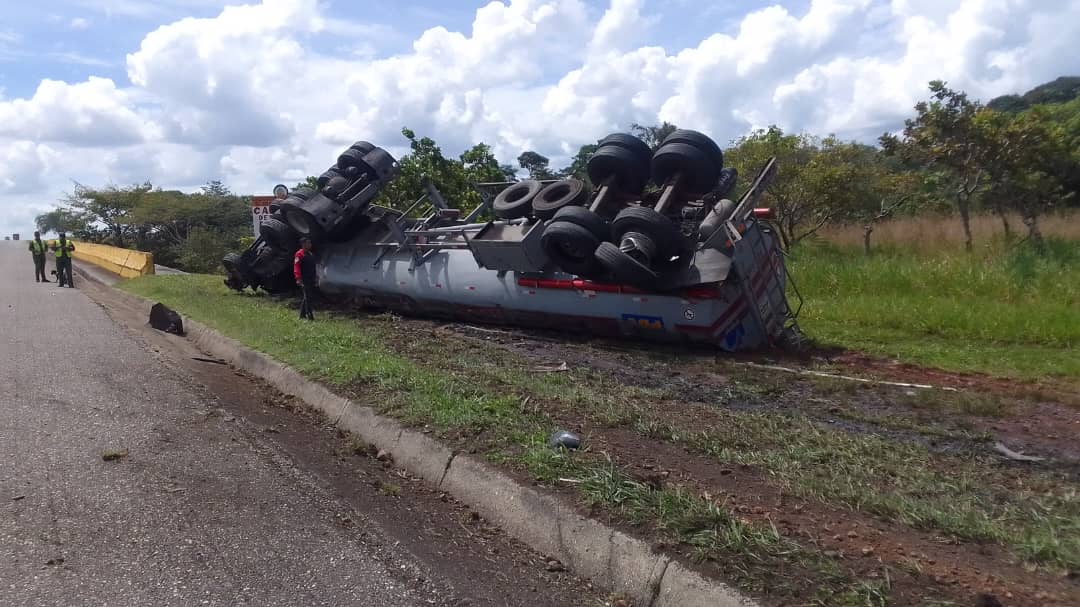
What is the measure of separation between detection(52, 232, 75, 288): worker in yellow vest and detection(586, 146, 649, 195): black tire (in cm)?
1682

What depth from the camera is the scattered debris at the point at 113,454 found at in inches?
240

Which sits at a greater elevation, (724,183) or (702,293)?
(724,183)

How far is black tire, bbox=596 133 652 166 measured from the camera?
12008 mm

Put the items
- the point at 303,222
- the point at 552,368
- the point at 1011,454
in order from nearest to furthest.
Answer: the point at 1011,454 → the point at 552,368 → the point at 303,222

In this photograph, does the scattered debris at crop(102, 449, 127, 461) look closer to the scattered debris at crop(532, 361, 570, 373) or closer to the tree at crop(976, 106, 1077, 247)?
the scattered debris at crop(532, 361, 570, 373)

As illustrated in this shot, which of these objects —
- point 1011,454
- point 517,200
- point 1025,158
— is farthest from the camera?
Answer: point 1025,158

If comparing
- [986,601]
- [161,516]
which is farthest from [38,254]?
[986,601]

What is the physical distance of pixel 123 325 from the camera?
45.5ft

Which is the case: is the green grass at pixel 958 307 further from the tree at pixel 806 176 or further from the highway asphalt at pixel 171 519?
the highway asphalt at pixel 171 519

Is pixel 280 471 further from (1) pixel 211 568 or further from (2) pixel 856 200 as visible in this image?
(2) pixel 856 200

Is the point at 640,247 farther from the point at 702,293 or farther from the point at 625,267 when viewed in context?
the point at 702,293

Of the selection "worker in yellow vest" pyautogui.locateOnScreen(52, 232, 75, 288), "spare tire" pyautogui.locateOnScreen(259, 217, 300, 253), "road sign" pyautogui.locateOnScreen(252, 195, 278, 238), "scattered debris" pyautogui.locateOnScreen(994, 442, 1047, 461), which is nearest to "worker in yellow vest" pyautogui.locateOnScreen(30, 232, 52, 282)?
"worker in yellow vest" pyautogui.locateOnScreen(52, 232, 75, 288)

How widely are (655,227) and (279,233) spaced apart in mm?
8753

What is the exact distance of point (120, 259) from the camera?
28.7 meters
